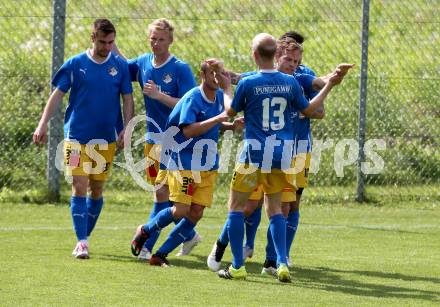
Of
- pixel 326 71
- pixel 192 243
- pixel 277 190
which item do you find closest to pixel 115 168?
pixel 326 71

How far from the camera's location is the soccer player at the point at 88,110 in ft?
30.0

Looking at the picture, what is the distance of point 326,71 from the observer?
14.7 m

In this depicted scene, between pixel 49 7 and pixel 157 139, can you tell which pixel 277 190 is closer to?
pixel 157 139

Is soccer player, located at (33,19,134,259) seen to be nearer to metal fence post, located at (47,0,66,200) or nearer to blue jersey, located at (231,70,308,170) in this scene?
blue jersey, located at (231,70,308,170)

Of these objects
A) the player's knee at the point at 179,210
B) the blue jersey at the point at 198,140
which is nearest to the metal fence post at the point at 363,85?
the blue jersey at the point at 198,140

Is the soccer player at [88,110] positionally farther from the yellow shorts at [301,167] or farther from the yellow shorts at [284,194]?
the yellow shorts at [301,167]

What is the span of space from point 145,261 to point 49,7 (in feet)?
22.6

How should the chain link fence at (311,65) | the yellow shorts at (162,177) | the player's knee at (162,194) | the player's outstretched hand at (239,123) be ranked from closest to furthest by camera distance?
the player's outstretched hand at (239,123) → the yellow shorts at (162,177) → the player's knee at (162,194) → the chain link fence at (311,65)

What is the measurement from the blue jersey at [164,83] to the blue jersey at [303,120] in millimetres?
930

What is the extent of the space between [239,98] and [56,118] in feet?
15.8

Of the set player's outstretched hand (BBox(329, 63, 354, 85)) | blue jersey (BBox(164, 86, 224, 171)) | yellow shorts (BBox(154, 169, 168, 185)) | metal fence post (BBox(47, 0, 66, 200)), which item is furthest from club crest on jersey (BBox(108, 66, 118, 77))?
metal fence post (BBox(47, 0, 66, 200))

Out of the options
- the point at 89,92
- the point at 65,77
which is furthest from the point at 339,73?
the point at 65,77

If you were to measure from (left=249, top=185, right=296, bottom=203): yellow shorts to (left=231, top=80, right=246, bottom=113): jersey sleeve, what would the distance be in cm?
97

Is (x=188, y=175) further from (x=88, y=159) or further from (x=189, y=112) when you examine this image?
(x=88, y=159)
